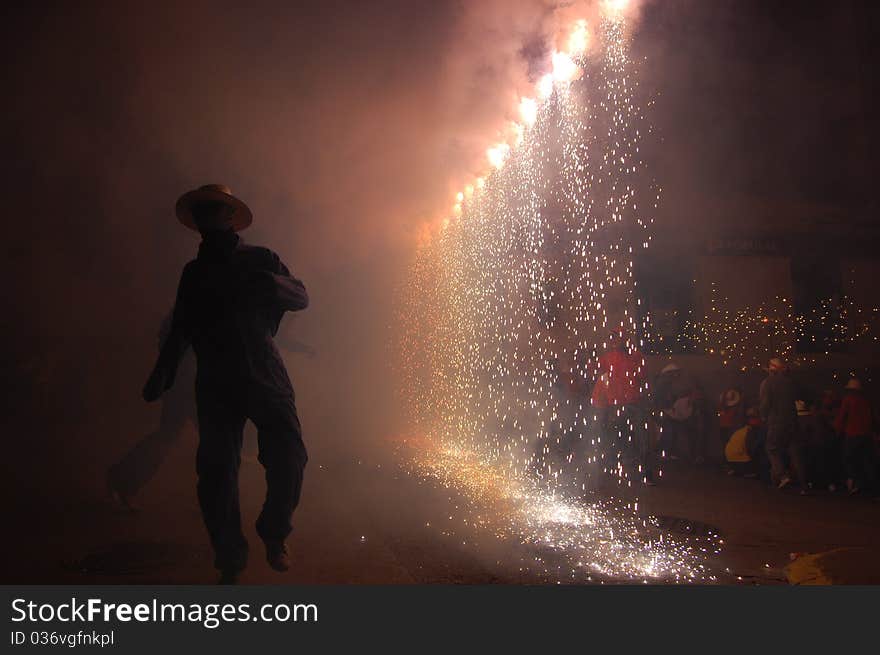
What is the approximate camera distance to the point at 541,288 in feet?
34.2

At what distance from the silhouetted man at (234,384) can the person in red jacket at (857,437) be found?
5.94 meters

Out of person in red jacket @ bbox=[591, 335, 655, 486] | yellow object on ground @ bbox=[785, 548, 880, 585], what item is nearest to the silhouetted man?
yellow object on ground @ bbox=[785, 548, 880, 585]

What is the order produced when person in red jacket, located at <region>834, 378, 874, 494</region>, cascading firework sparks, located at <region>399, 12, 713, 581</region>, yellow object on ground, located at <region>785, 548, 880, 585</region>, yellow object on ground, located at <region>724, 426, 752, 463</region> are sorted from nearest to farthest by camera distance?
1. yellow object on ground, located at <region>785, 548, 880, 585</region>
2. person in red jacket, located at <region>834, 378, 874, 494</region>
3. yellow object on ground, located at <region>724, 426, 752, 463</region>
4. cascading firework sparks, located at <region>399, 12, 713, 581</region>

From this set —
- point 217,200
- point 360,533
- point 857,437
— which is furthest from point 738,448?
point 217,200

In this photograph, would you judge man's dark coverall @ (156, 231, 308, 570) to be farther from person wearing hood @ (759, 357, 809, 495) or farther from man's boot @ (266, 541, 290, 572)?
person wearing hood @ (759, 357, 809, 495)

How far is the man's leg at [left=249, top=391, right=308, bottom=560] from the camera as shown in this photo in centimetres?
257

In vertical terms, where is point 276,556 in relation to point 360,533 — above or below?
below

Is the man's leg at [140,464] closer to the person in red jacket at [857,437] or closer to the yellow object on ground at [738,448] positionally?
the yellow object on ground at [738,448]

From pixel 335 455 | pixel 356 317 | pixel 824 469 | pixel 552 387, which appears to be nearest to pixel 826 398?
pixel 824 469

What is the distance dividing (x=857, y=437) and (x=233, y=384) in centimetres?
633

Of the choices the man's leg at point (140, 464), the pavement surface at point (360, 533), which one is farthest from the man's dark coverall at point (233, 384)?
the man's leg at point (140, 464)

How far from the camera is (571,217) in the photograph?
10047mm

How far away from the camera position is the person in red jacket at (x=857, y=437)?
608 centimetres

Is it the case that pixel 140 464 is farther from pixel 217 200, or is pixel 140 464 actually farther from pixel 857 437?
pixel 857 437
